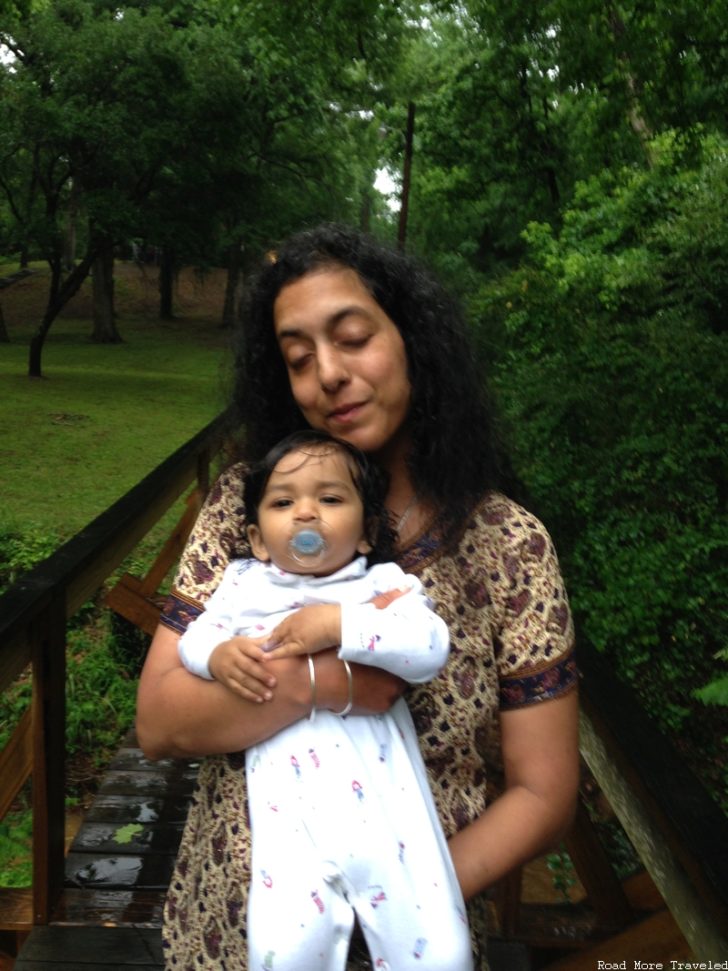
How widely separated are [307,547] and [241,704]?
0.26 metres

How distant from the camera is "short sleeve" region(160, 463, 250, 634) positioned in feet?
5.23

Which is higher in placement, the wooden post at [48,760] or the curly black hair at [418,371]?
the curly black hair at [418,371]

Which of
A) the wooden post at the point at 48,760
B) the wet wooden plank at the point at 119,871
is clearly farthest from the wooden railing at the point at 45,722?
the wet wooden plank at the point at 119,871

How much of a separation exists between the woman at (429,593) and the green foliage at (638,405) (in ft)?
9.50

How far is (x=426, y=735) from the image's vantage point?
1.51 metres

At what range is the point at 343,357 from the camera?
1.61 m

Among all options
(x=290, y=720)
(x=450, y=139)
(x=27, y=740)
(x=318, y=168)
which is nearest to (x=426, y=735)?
(x=290, y=720)

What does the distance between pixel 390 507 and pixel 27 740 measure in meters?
1.33

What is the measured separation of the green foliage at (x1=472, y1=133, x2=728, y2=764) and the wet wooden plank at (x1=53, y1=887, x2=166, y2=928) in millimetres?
2550

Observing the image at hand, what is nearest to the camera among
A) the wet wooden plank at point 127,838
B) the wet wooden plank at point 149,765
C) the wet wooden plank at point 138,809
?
the wet wooden plank at point 127,838

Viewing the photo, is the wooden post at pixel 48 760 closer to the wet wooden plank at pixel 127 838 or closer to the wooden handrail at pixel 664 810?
the wet wooden plank at pixel 127 838

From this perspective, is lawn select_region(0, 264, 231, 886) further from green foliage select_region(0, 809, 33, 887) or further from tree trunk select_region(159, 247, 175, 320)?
tree trunk select_region(159, 247, 175, 320)

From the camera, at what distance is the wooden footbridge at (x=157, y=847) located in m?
1.29

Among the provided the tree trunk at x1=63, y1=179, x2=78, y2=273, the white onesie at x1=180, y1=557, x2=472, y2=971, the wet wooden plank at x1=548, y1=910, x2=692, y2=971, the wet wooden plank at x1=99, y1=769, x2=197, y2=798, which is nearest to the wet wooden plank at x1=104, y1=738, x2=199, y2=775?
the wet wooden plank at x1=99, y1=769, x2=197, y2=798
